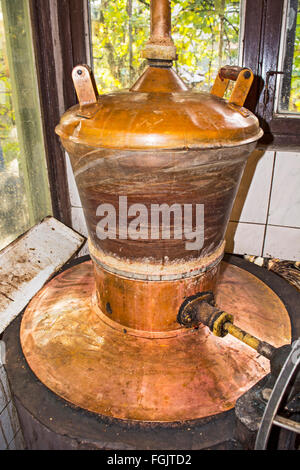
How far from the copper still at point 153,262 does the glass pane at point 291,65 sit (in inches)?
28.1

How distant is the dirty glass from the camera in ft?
5.68

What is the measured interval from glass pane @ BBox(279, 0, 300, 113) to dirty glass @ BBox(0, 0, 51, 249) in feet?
4.05

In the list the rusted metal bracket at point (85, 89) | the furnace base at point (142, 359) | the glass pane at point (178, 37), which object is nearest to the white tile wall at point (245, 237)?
the furnace base at point (142, 359)

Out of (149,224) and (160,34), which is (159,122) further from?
(160,34)

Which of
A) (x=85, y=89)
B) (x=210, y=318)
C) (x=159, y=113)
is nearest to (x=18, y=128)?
(x=85, y=89)

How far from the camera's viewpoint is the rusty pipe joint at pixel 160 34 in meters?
1.11

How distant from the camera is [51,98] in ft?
6.32

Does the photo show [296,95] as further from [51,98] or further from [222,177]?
[51,98]

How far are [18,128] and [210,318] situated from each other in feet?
4.48

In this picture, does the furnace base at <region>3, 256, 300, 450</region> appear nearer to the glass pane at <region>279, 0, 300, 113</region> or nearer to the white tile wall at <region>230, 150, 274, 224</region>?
the white tile wall at <region>230, 150, 274, 224</region>

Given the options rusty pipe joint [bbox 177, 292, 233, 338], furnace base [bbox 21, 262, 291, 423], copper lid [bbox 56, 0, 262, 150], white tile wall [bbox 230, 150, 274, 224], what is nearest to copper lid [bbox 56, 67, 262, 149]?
copper lid [bbox 56, 0, 262, 150]

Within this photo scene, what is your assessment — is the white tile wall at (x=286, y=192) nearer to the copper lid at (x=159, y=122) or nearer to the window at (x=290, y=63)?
the window at (x=290, y=63)

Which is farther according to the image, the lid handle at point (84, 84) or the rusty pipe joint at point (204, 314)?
the rusty pipe joint at point (204, 314)
